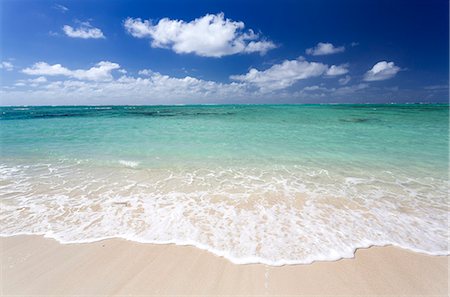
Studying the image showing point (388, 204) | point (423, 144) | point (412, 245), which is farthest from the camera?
point (423, 144)

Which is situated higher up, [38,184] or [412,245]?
[38,184]

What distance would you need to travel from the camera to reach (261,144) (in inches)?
467

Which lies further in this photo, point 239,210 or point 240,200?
point 240,200

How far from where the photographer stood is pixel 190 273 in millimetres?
3094

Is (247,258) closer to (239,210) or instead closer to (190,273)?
(190,273)

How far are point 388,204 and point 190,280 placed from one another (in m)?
4.68

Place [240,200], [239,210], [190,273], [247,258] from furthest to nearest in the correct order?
[240,200]
[239,210]
[247,258]
[190,273]

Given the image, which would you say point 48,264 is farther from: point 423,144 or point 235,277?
point 423,144

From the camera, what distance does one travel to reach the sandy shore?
2836mm

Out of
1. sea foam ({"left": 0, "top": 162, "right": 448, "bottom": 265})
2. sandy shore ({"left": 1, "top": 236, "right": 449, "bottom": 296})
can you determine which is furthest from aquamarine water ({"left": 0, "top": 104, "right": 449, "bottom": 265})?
sandy shore ({"left": 1, "top": 236, "right": 449, "bottom": 296})

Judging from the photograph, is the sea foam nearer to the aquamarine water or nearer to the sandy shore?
the aquamarine water

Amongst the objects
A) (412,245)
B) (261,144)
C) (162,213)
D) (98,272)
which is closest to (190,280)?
(98,272)

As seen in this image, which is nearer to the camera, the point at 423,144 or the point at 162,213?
the point at 162,213

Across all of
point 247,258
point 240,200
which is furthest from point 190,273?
point 240,200
